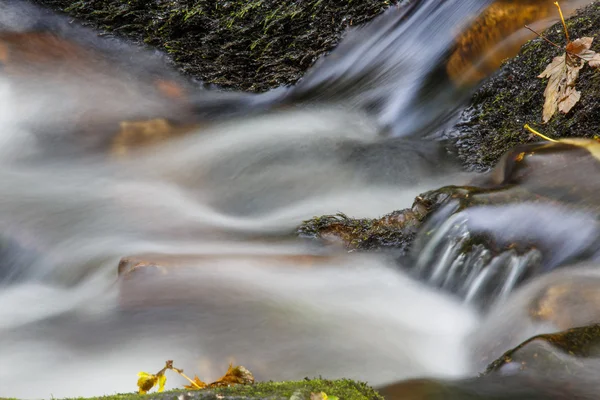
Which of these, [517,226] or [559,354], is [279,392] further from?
[517,226]

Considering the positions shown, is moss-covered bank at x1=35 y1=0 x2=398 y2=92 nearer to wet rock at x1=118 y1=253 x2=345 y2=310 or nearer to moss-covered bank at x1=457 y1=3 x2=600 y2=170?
moss-covered bank at x1=457 y1=3 x2=600 y2=170

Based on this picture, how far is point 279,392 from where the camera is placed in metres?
1.71

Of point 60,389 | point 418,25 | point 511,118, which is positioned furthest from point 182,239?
point 418,25

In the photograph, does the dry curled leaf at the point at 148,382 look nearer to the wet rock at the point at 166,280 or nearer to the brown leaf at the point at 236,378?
the brown leaf at the point at 236,378

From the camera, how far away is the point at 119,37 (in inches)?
240

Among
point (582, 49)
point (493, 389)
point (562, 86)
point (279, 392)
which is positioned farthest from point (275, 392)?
point (582, 49)

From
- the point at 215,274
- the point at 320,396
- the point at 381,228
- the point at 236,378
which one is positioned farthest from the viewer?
the point at 381,228

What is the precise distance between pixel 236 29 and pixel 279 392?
465 cm

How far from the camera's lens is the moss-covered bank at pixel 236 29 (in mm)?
5688

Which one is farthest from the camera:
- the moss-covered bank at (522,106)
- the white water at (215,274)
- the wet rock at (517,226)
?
the moss-covered bank at (522,106)

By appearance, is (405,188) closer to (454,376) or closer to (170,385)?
(454,376)

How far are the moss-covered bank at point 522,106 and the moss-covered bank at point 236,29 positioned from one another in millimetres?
1509

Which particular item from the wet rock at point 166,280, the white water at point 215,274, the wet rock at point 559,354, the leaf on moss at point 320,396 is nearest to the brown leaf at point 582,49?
the white water at point 215,274

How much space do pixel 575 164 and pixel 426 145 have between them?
1756 mm
